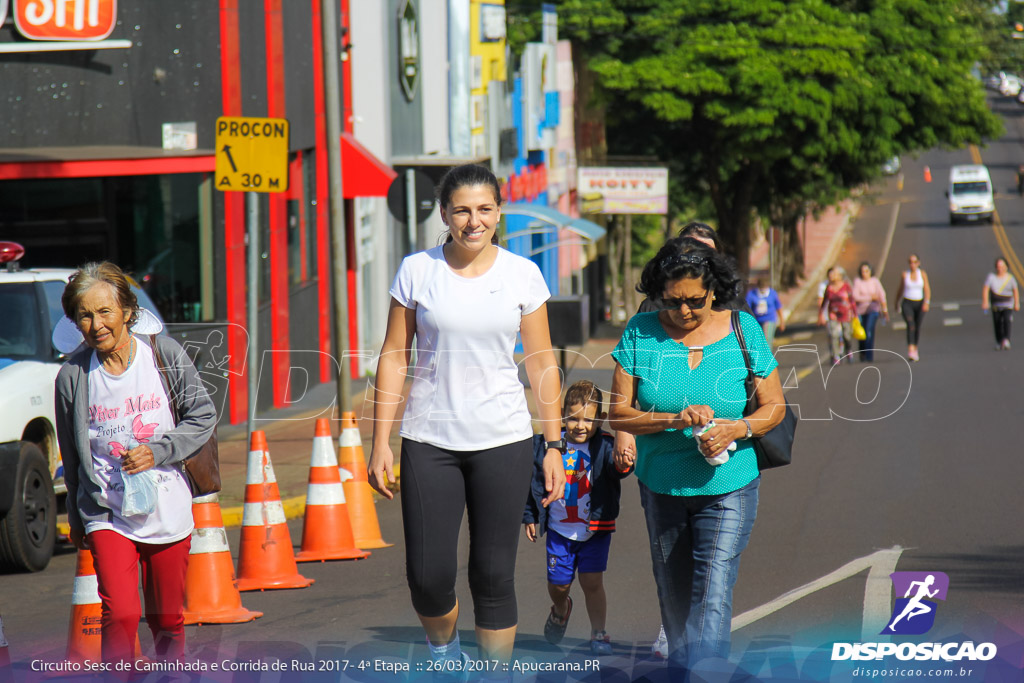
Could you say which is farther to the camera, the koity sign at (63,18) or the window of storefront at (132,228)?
the window of storefront at (132,228)

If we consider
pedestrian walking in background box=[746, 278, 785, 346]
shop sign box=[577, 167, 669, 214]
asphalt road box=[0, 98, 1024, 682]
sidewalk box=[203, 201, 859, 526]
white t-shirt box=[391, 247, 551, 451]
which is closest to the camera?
white t-shirt box=[391, 247, 551, 451]

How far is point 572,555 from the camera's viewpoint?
6375mm

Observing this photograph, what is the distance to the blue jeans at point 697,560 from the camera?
16.5 feet

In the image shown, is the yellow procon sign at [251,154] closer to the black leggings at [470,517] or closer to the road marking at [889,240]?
the black leggings at [470,517]

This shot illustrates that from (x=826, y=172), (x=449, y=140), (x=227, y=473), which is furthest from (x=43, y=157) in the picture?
(x=826, y=172)

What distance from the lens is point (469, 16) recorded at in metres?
29.9

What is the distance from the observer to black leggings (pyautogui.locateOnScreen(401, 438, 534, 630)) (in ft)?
15.9

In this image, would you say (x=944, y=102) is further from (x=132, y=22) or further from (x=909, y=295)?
(x=132, y=22)

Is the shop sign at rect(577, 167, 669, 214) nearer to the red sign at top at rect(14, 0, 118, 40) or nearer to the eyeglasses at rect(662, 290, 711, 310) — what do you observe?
the red sign at top at rect(14, 0, 118, 40)

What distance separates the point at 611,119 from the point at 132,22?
2544 centimetres

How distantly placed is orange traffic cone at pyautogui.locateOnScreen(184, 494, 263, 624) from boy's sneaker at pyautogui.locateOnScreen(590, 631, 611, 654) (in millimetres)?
1959

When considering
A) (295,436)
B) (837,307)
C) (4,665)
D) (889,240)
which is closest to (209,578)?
(4,665)

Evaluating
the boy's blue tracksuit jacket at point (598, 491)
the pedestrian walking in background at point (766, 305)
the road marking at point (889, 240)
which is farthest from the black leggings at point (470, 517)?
the road marking at point (889, 240)

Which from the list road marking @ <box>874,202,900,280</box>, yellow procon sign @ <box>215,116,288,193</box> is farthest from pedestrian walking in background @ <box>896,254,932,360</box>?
road marking @ <box>874,202,900,280</box>
